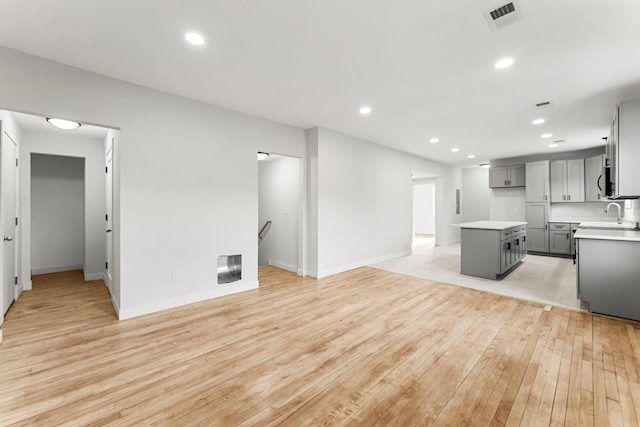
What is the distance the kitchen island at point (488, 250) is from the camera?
15.6 ft

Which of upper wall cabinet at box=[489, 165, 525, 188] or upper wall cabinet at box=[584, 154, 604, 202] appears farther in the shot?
A: upper wall cabinet at box=[489, 165, 525, 188]

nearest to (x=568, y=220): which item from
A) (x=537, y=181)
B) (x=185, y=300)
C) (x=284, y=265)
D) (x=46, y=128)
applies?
(x=537, y=181)

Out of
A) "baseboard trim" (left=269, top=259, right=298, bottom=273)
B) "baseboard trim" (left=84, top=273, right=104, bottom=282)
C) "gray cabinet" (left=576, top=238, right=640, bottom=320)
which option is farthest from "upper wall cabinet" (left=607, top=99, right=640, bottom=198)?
"baseboard trim" (left=84, top=273, right=104, bottom=282)

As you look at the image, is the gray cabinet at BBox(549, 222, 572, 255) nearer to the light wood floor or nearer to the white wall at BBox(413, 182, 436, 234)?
the light wood floor

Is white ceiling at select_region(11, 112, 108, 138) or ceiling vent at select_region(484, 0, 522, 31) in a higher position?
ceiling vent at select_region(484, 0, 522, 31)

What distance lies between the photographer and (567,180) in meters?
7.00

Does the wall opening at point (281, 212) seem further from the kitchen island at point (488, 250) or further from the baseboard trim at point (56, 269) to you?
the baseboard trim at point (56, 269)

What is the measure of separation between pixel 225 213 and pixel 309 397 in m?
2.83

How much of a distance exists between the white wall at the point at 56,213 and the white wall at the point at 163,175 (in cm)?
347

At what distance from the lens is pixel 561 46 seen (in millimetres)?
2492

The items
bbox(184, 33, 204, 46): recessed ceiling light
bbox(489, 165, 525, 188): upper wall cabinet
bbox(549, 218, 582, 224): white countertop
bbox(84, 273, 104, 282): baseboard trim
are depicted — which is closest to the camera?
bbox(184, 33, 204, 46): recessed ceiling light

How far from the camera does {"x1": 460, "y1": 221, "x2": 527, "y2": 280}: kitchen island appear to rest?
474cm

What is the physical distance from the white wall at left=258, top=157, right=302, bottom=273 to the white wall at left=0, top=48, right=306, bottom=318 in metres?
1.44

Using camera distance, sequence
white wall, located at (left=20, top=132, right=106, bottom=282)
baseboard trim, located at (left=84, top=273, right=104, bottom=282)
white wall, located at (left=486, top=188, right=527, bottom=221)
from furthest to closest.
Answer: white wall, located at (left=486, top=188, right=527, bottom=221) → baseboard trim, located at (left=84, top=273, right=104, bottom=282) → white wall, located at (left=20, top=132, right=106, bottom=282)
